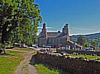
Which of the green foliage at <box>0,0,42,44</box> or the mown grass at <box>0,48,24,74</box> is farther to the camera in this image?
the green foliage at <box>0,0,42,44</box>

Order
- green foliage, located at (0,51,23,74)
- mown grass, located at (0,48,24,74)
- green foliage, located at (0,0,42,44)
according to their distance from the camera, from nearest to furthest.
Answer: green foliage, located at (0,51,23,74) < mown grass, located at (0,48,24,74) < green foliage, located at (0,0,42,44)

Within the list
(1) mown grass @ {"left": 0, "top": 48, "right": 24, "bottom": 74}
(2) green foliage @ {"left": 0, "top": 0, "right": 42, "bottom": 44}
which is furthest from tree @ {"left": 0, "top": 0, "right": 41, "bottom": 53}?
(1) mown grass @ {"left": 0, "top": 48, "right": 24, "bottom": 74}

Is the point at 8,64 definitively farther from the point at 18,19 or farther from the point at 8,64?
the point at 18,19

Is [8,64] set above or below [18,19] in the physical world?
below

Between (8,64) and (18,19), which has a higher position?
(18,19)

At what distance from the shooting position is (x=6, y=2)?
52750 millimetres

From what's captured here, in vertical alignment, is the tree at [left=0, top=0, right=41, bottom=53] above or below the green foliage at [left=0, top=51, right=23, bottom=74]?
A: above

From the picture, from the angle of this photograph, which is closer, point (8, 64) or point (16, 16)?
point (8, 64)

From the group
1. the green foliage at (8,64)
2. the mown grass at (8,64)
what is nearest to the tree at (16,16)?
the mown grass at (8,64)

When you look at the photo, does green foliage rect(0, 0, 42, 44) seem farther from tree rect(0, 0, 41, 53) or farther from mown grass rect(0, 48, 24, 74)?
mown grass rect(0, 48, 24, 74)

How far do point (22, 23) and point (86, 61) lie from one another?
38.7 m

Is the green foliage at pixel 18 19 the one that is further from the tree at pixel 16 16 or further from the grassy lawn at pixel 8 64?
the grassy lawn at pixel 8 64

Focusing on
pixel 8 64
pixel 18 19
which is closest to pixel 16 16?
pixel 18 19

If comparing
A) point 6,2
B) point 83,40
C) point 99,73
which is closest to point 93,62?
point 99,73
